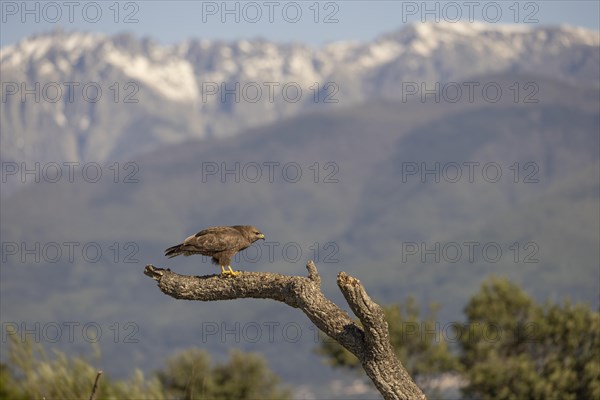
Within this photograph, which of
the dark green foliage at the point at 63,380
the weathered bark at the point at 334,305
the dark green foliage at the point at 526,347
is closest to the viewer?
the weathered bark at the point at 334,305

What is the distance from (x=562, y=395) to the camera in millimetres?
69562

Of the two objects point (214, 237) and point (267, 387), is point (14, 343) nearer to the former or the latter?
point (214, 237)

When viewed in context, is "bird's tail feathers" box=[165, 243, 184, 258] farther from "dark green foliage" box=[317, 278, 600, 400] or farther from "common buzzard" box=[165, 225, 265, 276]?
"dark green foliage" box=[317, 278, 600, 400]

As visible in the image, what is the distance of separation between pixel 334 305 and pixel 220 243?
2.37 metres

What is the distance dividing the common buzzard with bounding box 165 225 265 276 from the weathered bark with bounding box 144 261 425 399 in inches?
16.6

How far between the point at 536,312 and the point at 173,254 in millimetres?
73374

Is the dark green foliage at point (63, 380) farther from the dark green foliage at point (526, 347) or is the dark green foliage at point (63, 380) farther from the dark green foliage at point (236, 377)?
the dark green foliage at point (236, 377)

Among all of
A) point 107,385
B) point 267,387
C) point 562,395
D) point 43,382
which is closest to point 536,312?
point 562,395

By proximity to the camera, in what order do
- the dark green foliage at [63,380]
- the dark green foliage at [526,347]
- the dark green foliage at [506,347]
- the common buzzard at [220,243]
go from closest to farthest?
the common buzzard at [220,243] → the dark green foliage at [63,380] → the dark green foliage at [526,347] → the dark green foliage at [506,347]

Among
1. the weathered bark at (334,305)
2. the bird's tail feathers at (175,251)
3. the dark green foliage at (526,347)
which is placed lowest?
the weathered bark at (334,305)

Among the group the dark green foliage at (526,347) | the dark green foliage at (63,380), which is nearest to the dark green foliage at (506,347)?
the dark green foliage at (526,347)

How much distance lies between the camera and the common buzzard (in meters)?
15.6

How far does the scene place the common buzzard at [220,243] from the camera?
51.3 ft

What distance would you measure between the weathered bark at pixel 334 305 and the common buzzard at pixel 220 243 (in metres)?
0.42
